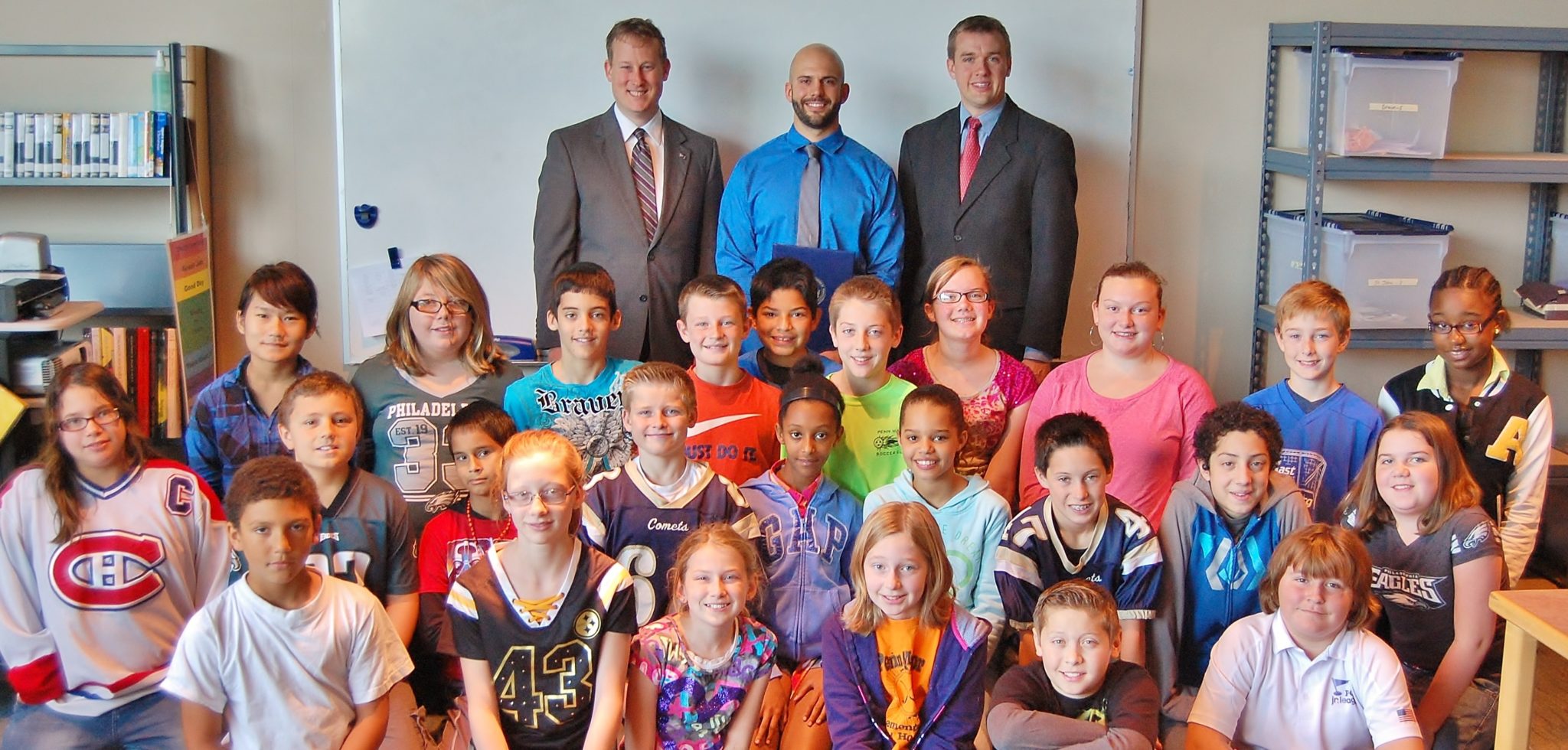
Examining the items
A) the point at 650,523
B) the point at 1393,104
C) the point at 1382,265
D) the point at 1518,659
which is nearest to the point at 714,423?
the point at 650,523

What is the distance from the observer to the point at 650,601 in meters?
2.72

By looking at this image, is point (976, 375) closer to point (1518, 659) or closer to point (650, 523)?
point (650, 523)

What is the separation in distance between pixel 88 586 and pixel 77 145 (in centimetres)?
194

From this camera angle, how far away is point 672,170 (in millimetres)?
3900

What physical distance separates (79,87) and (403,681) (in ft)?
8.20

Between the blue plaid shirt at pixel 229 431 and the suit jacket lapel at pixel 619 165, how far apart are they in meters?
1.27

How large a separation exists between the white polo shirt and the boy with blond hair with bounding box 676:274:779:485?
3.61 ft

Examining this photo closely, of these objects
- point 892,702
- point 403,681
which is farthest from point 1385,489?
point 403,681

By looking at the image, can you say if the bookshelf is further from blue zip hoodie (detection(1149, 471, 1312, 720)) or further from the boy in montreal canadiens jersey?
blue zip hoodie (detection(1149, 471, 1312, 720))

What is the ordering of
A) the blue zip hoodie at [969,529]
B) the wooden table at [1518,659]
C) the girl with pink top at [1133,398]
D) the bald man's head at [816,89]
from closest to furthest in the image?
the wooden table at [1518,659], the blue zip hoodie at [969,529], the girl with pink top at [1133,398], the bald man's head at [816,89]

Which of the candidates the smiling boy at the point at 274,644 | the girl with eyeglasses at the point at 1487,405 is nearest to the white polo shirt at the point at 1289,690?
the girl with eyeglasses at the point at 1487,405

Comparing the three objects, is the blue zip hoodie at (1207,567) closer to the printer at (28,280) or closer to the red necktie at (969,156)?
the red necktie at (969,156)

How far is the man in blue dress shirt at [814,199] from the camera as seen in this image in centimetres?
379

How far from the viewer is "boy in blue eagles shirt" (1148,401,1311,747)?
8.70 ft
